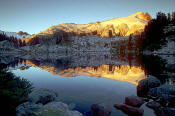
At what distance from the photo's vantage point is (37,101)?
29.4 feet

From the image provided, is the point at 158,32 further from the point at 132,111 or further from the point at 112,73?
the point at 132,111

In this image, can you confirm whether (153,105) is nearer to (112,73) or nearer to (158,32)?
(112,73)

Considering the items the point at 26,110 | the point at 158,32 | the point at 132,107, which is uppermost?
the point at 158,32

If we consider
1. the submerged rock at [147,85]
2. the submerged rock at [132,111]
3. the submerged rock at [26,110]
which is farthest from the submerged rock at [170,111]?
the submerged rock at [26,110]

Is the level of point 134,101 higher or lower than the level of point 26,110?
lower

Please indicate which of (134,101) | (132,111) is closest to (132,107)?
(132,111)

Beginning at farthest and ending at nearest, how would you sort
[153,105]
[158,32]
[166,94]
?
[158,32]
[166,94]
[153,105]

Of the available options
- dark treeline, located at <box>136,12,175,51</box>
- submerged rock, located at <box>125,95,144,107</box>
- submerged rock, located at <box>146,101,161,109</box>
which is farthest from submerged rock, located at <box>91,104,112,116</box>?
dark treeline, located at <box>136,12,175,51</box>

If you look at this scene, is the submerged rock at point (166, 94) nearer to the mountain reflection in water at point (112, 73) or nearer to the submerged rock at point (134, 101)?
the submerged rock at point (134, 101)

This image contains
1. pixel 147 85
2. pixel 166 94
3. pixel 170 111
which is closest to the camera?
pixel 170 111

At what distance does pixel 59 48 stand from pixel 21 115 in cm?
18231

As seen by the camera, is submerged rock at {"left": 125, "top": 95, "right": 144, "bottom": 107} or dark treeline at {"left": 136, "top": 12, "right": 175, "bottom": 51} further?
dark treeline at {"left": 136, "top": 12, "right": 175, "bottom": 51}

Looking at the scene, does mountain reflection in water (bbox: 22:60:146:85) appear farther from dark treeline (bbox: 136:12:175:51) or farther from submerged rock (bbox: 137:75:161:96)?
dark treeline (bbox: 136:12:175:51)

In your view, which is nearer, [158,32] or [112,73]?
[112,73]
